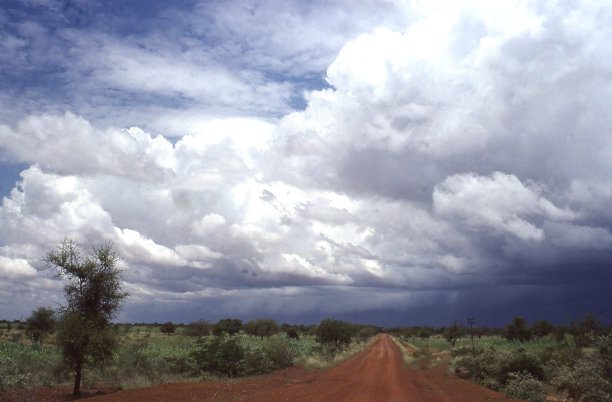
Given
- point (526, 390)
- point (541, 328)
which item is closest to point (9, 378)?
point (526, 390)

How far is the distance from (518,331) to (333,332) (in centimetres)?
3939

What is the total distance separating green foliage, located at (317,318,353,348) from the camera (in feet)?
192

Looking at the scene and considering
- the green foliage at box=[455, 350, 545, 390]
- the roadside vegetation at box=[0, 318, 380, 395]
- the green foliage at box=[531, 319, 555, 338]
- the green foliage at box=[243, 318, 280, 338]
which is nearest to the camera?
the roadside vegetation at box=[0, 318, 380, 395]

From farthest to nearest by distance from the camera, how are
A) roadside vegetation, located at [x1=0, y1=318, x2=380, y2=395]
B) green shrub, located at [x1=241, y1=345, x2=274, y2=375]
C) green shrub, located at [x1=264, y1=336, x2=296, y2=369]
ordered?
green shrub, located at [x1=264, y1=336, x2=296, y2=369]
green shrub, located at [x1=241, y1=345, x2=274, y2=375]
roadside vegetation, located at [x1=0, y1=318, x2=380, y2=395]

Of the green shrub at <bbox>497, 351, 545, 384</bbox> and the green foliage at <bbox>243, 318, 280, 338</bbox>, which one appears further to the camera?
the green foliage at <bbox>243, 318, 280, 338</bbox>

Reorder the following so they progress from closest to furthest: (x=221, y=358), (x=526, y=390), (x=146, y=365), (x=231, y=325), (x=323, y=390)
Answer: (x=526, y=390) < (x=323, y=390) < (x=146, y=365) < (x=221, y=358) < (x=231, y=325)

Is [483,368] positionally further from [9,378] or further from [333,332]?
[333,332]

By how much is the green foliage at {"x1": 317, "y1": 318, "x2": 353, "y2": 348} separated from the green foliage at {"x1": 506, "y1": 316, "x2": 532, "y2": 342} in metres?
36.3

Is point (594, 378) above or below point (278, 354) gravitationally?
above

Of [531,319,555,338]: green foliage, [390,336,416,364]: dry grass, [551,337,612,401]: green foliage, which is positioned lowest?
[390,336,416,364]: dry grass

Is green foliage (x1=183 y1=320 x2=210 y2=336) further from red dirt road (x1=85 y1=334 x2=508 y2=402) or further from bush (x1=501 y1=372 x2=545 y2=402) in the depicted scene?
bush (x1=501 y1=372 x2=545 y2=402)

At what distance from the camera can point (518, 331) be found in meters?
77.8

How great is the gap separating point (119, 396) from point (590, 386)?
726 inches

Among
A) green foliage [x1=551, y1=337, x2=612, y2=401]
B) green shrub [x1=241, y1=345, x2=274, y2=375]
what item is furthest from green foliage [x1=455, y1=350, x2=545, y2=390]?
green shrub [x1=241, y1=345, x2=274, y2=375]
